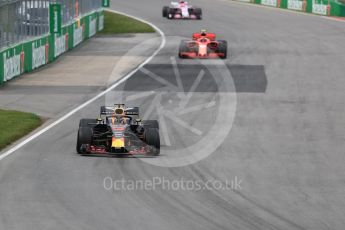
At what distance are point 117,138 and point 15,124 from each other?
551 cm

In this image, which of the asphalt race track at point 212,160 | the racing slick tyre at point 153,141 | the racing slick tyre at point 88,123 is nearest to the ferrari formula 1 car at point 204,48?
the asphalt race track at point 212,160

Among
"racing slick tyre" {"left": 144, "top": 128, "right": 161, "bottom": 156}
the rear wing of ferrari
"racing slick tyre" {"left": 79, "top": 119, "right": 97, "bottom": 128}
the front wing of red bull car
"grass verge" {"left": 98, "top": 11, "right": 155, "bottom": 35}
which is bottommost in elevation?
"grass verge" {"left": 98, "top": 11, "right": 155, "bottom": 35}

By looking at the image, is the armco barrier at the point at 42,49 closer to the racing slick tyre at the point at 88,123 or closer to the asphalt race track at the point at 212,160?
the asphalt race track at the point at 212,160

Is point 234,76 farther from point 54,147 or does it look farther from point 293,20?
point 293,20

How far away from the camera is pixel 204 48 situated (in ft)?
149

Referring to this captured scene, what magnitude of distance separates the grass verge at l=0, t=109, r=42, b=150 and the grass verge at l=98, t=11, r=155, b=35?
2898 cm

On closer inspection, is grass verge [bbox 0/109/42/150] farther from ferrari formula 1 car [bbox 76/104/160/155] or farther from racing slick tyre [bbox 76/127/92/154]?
ferrari formula 1 car [bbox 76/104/160/155]

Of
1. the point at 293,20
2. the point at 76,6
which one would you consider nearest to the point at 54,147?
the point at 76,6

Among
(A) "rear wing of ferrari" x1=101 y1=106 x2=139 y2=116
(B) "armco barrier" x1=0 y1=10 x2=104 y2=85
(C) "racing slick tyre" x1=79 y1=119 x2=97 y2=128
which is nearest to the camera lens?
(C) "racing slick tyre" x1=79 y1=119 x2=97 y2=128

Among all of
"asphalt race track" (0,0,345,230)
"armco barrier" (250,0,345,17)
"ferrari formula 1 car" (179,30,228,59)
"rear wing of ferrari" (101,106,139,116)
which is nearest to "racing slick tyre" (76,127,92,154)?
"asphalt race track" (0,0,345,230)

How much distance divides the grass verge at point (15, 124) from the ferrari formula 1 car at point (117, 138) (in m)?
2.51

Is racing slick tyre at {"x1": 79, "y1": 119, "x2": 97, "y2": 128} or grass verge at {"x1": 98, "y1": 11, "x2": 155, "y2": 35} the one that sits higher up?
racing slick tyre at {"x1": 79, "y1": 119, "x2": 97, "y2": 128}

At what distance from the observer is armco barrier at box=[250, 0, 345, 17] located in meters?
67.1

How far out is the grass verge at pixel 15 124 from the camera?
25.8 metres
